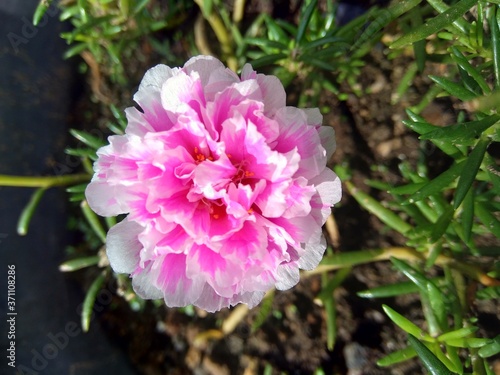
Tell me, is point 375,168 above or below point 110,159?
below

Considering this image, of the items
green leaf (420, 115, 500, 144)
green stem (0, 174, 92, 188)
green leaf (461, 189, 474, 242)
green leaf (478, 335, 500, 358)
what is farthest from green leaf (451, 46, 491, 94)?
green stem (0, 174, 92, 188)

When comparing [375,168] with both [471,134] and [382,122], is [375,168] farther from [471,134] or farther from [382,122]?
[471,134]

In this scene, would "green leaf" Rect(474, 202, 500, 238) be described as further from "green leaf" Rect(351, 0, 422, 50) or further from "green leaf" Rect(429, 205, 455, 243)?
"green leaf" Rect(351, 0, 422, 50)

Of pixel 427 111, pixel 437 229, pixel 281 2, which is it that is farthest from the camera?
pixel 281 2

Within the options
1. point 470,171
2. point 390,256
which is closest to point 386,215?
point 390,256

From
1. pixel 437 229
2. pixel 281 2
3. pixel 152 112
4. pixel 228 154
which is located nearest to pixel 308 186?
pixel 228 154

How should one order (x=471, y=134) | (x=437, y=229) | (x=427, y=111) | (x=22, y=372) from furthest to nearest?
(x=427, y=111)
(x=22, y=372)
(x=437, y=229)
(x=471, y=134)
